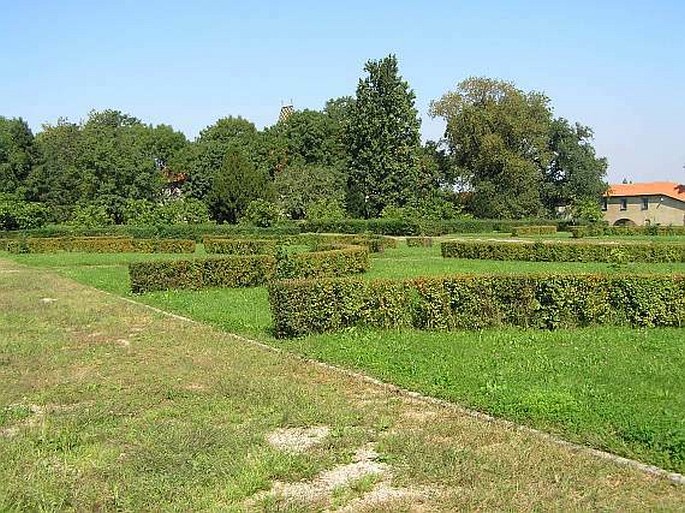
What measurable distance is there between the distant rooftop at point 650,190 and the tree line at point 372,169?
29.0ft

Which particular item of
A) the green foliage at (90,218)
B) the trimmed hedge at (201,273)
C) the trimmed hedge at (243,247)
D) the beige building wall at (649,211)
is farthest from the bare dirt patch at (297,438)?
the beige building wall at (649,211)

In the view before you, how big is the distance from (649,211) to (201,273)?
205 ft

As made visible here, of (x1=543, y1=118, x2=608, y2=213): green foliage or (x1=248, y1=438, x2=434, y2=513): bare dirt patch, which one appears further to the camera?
(x1=543, y1=118, x2=608, y2=213): green foliage

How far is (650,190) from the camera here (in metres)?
70.0

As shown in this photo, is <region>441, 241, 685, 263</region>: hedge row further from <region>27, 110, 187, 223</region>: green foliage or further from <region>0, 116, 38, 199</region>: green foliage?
<region>0, 116, 38, 199</region>: green foliage

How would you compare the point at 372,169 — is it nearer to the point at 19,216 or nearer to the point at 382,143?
the point at 382,143

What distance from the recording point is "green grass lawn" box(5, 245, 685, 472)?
18.1 ft

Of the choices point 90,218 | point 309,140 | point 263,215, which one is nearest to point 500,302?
point 263,215

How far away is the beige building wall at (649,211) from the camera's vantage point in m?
68.4

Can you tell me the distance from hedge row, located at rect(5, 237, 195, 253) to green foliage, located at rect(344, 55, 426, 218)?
22.7 metres

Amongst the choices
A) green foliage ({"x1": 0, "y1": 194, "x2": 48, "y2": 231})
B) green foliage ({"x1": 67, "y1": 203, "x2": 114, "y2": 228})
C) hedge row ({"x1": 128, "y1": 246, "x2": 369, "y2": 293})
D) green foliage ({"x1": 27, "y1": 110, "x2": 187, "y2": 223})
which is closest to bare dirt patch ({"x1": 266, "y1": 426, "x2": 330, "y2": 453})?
hedge row ({"x1": 128, "y1": 246, "x2": 369, "y2": 293})

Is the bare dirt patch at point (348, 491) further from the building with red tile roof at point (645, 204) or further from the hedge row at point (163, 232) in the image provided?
the building with red tile roof at point (645, 204)

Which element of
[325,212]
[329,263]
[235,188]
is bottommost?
[329,263]

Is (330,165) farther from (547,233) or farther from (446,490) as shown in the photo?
(446,490)
